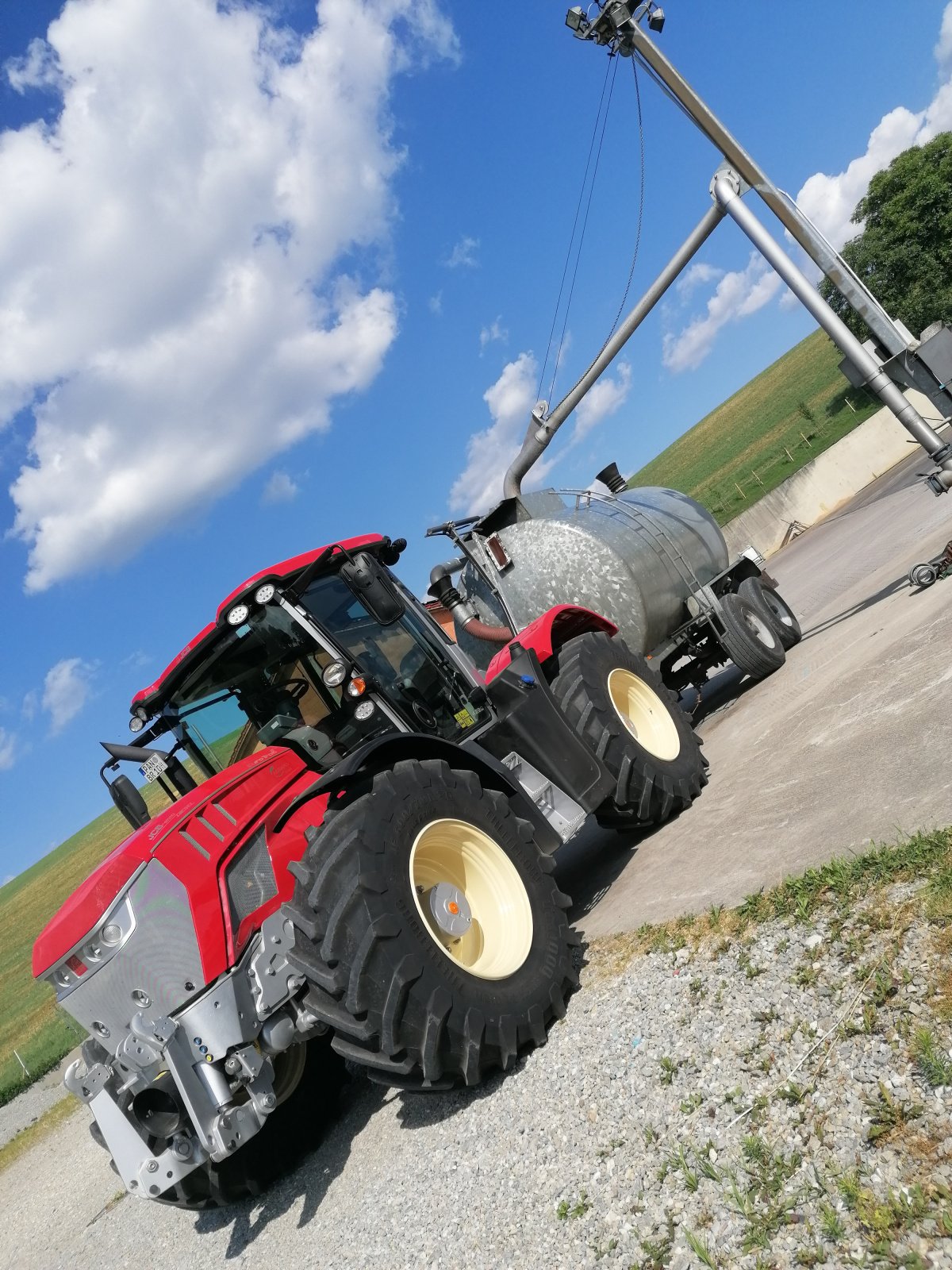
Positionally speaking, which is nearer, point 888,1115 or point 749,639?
point 888,1115

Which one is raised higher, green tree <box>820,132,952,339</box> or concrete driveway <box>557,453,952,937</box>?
green tree <box>820,132,952,339</box>

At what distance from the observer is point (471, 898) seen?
4.79 meters

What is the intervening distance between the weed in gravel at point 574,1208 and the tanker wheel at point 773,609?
25.6 ft

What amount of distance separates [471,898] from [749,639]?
5.83 meters

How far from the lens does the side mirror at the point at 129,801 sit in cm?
578

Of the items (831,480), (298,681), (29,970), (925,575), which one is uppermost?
(29,970)

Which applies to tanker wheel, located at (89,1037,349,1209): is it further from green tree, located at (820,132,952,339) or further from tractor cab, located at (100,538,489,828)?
green tree, located at (820,132,952,339)

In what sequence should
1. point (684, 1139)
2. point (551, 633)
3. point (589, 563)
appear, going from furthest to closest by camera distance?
1. point (589, 563)
2. point (551, 633)
3. point (684, 1139)

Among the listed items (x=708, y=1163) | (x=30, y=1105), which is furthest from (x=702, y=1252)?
(x=30, y=1105)

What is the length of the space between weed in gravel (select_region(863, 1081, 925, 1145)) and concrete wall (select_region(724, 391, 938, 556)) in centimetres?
2674

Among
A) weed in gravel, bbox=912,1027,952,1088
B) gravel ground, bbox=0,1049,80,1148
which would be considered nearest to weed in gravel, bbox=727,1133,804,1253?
weed in gravel, bbox=912,1027,952,1088

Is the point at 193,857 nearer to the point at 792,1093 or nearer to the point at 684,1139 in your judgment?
the point at 684,1139

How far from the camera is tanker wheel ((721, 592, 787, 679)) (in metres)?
9.65

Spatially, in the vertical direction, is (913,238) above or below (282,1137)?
above
